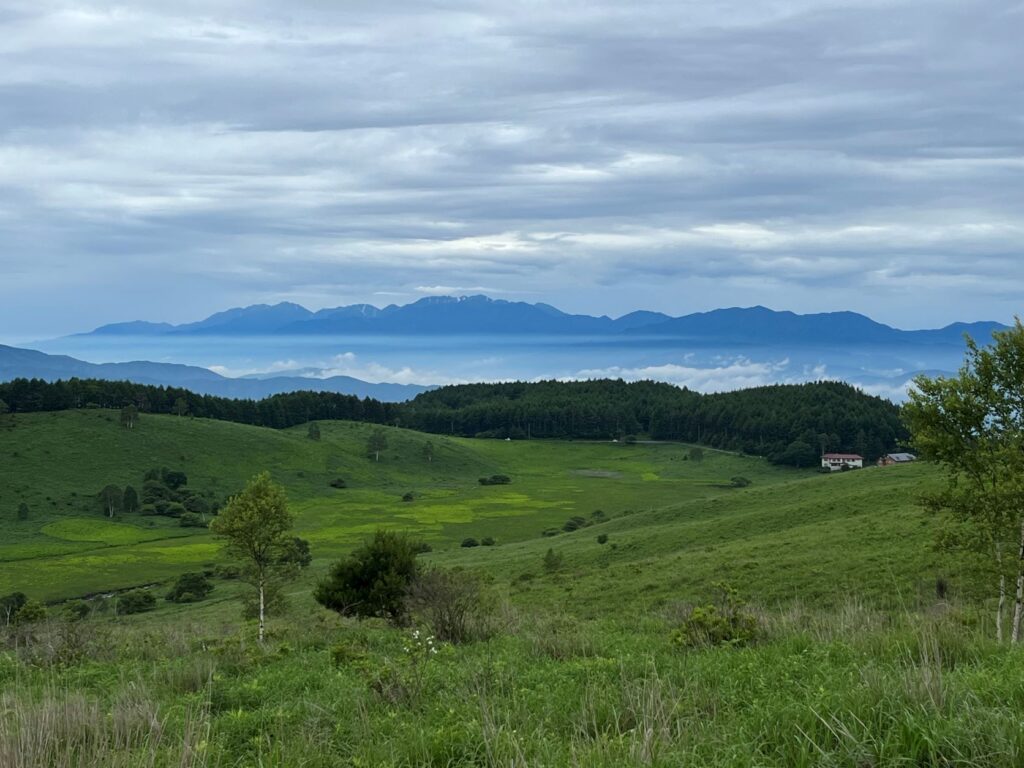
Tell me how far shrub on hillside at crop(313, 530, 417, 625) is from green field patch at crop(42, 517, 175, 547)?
262 feet

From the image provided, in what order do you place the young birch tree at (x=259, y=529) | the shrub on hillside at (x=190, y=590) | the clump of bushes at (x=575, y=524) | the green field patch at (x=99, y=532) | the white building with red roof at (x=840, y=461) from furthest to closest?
the white building with red roof at (x=840, y=461) → the green field patch at (x=99, y=532) → the clump of bushes at (x=575, y=524) → the shrub on hillside at (x=190, y=590) → the young birch tree at (x=259, y=529)

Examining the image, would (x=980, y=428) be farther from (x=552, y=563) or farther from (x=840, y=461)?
(x=840, y=461)

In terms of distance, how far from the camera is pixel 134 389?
190m

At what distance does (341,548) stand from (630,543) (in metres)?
44.1

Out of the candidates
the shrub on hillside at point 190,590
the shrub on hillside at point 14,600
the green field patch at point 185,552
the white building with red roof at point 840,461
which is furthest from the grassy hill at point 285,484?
the shrub on hillside at point 190,590

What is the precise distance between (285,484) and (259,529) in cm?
11382

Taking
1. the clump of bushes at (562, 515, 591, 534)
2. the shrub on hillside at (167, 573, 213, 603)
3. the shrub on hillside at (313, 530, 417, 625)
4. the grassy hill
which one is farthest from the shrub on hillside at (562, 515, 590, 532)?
the shrub on hillside at (313, 530, 417, 625)

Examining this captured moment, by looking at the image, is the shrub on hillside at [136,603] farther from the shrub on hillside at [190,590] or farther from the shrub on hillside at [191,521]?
the shrub on hillside at [191,521]

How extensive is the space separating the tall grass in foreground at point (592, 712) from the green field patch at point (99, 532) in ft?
346

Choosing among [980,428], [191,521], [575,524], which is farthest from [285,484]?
[980,428]

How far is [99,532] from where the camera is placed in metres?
112

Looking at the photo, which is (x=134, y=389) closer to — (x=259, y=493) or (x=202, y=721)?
(x=259, y=493)

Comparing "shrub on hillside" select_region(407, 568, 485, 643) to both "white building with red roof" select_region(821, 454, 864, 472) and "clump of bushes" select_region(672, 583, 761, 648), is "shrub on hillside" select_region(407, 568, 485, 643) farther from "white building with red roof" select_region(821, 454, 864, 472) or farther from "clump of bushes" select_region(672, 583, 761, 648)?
"white building with red roof" select_region(821, 454, 864, 472)

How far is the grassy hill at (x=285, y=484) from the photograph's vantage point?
95.7m
